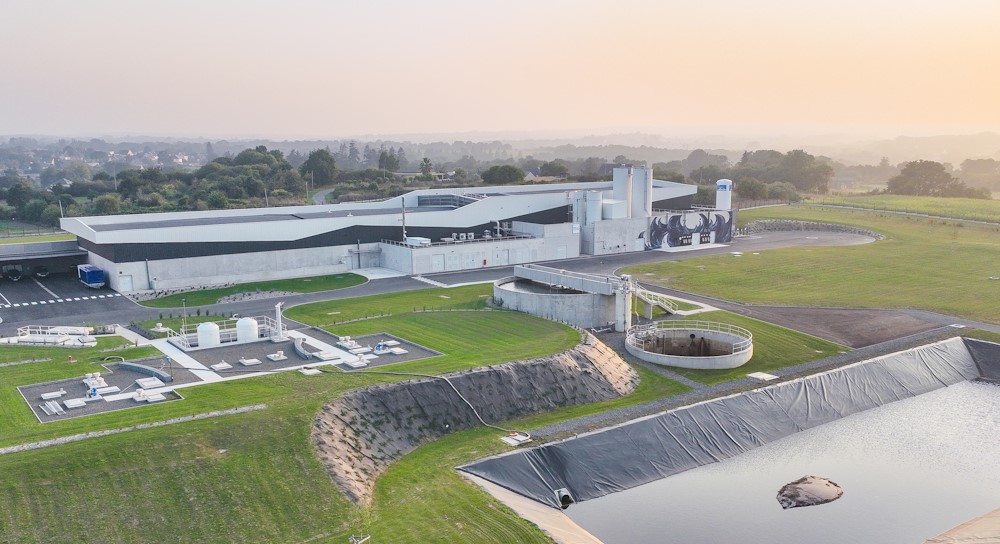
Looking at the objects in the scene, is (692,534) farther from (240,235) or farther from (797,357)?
(240,235)

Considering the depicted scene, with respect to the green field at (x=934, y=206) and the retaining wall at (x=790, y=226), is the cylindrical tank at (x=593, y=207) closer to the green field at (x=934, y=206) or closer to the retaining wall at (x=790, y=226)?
the retaining wall at (x=790, y=226)

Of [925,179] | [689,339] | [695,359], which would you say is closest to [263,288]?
[689,339]

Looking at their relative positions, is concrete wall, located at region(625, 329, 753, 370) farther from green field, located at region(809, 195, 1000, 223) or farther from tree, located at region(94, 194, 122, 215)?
tree, located at region(94, 194, 122, 215)

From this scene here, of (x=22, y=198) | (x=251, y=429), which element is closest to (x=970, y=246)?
(x=251, y=429)

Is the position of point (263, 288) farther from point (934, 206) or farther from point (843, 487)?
point (934, 206)

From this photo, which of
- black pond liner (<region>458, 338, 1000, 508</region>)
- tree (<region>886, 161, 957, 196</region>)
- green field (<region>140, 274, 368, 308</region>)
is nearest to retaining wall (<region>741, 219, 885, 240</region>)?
black pond liner (<region>458, 338, 1000, 508</region>)

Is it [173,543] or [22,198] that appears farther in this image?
[22,198]

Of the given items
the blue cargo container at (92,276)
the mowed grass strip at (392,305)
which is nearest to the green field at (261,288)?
the mowed grass strip at (392,305)
